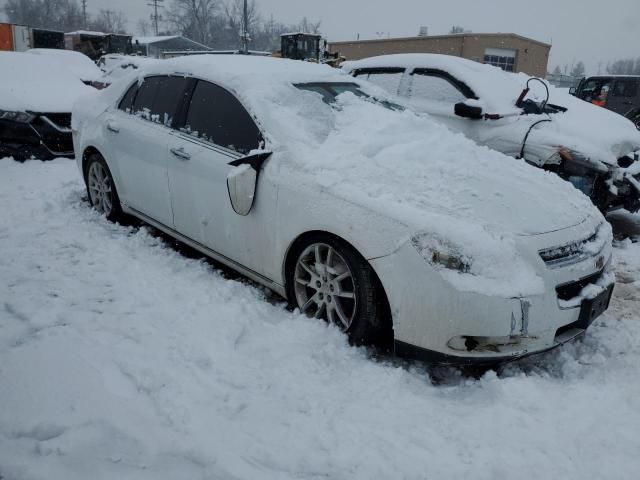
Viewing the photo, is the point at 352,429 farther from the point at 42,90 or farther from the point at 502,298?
the point at 42,90

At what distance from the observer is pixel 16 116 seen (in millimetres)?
6457

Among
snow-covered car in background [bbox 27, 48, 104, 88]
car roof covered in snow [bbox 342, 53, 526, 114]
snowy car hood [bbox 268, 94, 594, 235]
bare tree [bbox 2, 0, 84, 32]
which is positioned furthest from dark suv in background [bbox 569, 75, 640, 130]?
bare tree [bbox 2, 0, 84, 32]

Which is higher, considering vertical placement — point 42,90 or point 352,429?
point 42,90

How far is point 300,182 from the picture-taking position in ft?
9.50

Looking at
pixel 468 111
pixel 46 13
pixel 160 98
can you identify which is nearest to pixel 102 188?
pixel 160 98

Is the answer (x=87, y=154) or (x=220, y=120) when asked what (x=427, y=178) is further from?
(x=87, y=154)

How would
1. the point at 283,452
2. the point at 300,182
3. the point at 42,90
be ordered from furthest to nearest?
the point at 42,90, the point at 300,182, the point at 283,452

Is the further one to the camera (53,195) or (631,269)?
(53,195)

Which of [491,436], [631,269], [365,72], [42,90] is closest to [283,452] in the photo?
[491,436]

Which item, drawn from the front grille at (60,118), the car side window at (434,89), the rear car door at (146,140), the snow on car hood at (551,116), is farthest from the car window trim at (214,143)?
the front grille at (60,118)

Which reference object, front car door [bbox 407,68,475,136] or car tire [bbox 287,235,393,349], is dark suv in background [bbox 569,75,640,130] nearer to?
front car door [bbox 407,68,475,136]

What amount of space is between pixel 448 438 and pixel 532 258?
97 centimetres

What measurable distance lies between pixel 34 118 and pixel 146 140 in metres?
3.63

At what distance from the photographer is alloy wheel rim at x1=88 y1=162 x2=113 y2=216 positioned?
457cm
